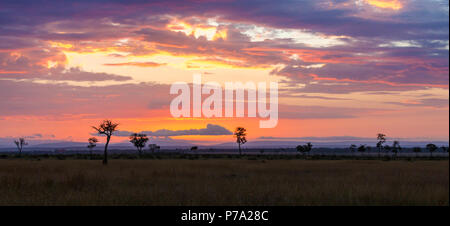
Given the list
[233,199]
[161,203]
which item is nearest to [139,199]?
[161,203]

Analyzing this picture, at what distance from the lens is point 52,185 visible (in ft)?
74.3

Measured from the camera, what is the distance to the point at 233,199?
17.6 m

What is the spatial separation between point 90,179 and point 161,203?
9.98m
